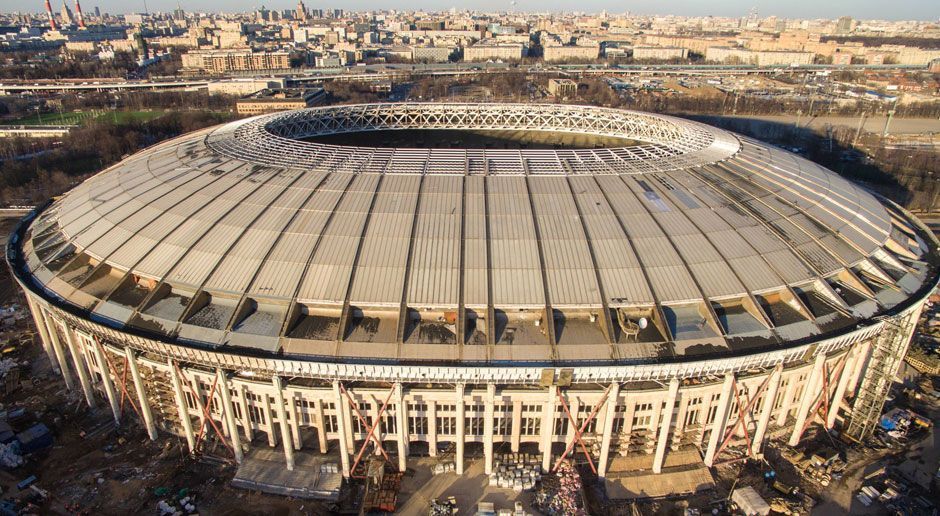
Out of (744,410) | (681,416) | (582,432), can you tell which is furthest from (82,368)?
(744,410)

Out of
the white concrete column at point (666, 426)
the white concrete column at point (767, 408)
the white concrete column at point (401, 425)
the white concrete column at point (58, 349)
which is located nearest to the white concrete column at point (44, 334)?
the white concrete column at point (58, 349)

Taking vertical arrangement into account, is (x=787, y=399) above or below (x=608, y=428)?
below

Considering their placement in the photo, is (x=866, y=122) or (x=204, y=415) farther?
(x=866, y=122)

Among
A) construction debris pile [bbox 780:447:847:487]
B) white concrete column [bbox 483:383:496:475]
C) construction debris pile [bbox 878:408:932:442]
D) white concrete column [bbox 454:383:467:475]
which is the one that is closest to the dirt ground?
white concrete column [bbox 454:383:467:475]

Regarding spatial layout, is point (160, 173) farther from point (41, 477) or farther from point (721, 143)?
point (721, 143)

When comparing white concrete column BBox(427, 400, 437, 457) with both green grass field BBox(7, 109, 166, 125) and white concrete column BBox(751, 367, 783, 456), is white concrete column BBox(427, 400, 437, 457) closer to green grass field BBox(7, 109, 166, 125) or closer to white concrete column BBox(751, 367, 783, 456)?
white concrete column BBox(751, 367, 783, 456)

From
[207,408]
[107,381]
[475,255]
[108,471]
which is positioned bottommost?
[108,471]

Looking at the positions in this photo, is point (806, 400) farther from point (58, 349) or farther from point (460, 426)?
point (58, 349)
